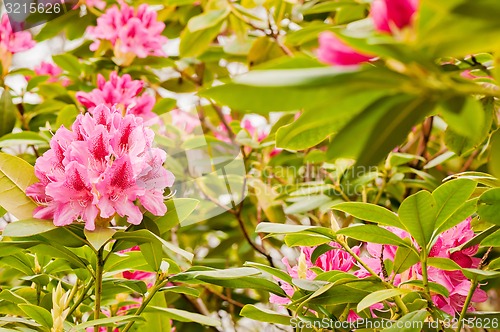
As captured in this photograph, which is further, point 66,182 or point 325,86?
point 66,182

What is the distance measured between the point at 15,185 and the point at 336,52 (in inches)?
22.2

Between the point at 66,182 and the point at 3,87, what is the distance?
97 centimetres

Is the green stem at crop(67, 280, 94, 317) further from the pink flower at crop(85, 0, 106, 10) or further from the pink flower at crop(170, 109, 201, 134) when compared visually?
the pink flower at crop(85, 0, 106, 10)

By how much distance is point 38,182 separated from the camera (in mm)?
832

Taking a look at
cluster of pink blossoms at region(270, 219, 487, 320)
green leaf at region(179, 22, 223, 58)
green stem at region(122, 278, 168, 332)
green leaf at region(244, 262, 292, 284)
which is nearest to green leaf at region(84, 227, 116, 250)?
green stem at region(122, 278, 168, 332)

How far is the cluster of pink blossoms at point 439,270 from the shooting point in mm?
934

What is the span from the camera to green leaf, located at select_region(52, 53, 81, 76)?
1.77 meters

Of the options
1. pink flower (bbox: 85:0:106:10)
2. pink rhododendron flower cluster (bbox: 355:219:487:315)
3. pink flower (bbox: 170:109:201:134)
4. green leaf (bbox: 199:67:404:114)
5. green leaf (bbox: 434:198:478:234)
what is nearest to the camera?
green leaf (bbox: 199:67:404:114)

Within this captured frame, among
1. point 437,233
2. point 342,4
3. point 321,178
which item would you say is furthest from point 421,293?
point 321,178

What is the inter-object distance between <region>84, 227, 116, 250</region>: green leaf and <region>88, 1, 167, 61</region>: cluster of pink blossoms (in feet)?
3.38

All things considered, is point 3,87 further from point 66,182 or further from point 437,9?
Answer: point 437,9

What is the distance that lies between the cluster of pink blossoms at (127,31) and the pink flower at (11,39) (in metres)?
0.19

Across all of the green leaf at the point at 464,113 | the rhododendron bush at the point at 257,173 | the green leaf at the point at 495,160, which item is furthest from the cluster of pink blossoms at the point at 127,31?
the green leaf at the point at 464,113

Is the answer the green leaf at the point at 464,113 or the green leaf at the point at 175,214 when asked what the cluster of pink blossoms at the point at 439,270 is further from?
the green leaf at the point at 464,113
